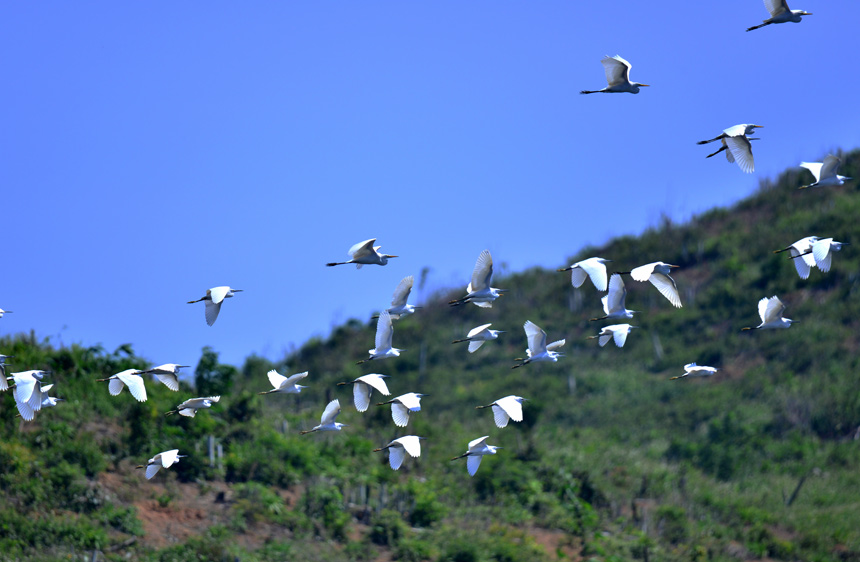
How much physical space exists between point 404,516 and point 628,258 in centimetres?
2673

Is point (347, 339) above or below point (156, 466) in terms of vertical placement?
below

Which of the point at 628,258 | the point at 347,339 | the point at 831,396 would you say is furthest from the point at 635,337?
the point at 347,339

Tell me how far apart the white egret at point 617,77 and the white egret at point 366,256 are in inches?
152

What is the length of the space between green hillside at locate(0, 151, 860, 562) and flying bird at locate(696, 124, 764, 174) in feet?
37.0

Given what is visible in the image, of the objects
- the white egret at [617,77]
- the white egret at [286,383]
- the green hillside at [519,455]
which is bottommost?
the green hillside at [519,455]

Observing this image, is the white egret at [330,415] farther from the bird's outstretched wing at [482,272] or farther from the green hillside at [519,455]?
the green hillside at [519,455]

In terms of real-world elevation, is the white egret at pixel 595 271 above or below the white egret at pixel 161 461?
above

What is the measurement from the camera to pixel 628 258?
49.8 meters

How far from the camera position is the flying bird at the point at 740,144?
1602 centimetres

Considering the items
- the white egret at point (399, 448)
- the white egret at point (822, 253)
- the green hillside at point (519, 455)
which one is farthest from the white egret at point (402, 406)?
the green hillside at point (519, 455)

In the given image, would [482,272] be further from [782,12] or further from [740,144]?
[782,12]

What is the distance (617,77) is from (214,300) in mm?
6862

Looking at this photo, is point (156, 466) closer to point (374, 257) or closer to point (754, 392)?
point (374, 257)

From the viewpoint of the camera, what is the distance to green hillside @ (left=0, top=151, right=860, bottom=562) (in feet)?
77.7
